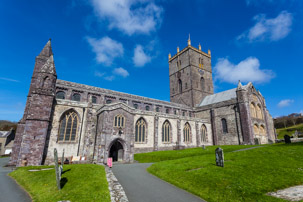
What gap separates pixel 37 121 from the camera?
18828 millimetres

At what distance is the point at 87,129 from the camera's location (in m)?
22.8

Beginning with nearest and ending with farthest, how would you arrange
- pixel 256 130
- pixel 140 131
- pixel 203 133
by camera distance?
1. pixel 140 131
2. pixel 256 130
3. pixel 203 133

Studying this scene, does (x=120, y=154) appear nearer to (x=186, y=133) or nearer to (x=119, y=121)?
(x=119, y=121)

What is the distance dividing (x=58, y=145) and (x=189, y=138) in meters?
26.0

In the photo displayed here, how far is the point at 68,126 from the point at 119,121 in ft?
25.4

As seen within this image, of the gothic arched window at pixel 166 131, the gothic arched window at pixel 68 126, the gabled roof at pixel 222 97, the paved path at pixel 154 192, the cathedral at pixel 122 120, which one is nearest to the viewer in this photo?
the paved path at pixel 154 192

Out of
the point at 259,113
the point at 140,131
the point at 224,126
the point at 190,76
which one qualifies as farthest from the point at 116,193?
the point at 190,76

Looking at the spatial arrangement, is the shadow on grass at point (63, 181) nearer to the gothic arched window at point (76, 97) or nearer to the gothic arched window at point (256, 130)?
the gothic arched window at point (76, 97)

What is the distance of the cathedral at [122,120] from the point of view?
64.3 ft

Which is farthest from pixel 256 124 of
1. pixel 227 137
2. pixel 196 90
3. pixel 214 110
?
pixel 196 90

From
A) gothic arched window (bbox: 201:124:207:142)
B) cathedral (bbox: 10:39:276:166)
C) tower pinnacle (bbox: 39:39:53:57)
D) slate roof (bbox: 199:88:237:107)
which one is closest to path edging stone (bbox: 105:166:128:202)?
cathedral (bbox: 10:39:276:166)

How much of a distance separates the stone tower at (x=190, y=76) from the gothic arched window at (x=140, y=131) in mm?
23406

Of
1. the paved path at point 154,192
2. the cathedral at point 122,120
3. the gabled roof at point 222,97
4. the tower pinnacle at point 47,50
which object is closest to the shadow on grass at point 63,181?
the paved path at point 154,192

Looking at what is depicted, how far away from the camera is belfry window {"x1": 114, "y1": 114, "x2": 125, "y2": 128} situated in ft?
72.0
